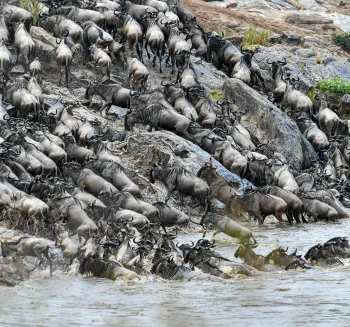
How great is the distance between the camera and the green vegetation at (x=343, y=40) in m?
34.7

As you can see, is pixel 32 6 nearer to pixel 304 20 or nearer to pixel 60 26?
pixel 60 26

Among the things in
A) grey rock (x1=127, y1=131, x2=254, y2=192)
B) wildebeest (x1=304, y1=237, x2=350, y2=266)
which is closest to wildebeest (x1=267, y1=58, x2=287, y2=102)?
grey rock (x1=127, y1=131, x2=254, y2=192)

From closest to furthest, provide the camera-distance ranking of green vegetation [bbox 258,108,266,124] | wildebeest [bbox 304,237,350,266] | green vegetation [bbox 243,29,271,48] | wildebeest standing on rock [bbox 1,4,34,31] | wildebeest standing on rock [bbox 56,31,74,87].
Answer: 1. wildebeest [bbox 304,237,350,266]
2. wildebeest standing on rock [bbox 56,31,74,87]
3. green vegetation [bbox 258,108,266,124]
4. wildebeest standing on rock [bbox 1,4,34,31]
5. green vegetation [bbox 243,29,271,48]

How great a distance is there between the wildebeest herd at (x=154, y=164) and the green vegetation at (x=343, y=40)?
7.54 metres

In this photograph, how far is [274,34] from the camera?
33.1 meters

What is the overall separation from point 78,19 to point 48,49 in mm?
1838

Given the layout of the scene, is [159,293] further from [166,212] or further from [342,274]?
[166,212]

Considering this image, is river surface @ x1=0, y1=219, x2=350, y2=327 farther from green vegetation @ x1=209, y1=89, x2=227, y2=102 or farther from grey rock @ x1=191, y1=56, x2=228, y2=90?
grey rock @ x1=191, y1=56, x2=228, y2=90

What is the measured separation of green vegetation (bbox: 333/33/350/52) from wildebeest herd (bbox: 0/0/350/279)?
297 inches

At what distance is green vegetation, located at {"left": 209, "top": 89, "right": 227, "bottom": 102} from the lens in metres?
25.6

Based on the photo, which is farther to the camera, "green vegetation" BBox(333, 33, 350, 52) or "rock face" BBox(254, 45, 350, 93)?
→ "green vegetation" BBox(333, 33, 350, 52)

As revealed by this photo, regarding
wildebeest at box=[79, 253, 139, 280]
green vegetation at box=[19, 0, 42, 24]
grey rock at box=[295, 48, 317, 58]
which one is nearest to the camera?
wildebeest at box=[79, 253, 139, 280]

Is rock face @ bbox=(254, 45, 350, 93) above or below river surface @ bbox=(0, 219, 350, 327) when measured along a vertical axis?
below

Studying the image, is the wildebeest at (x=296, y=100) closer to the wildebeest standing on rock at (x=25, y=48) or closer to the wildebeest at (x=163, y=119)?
the wildebeest at (x=163, y=119)
